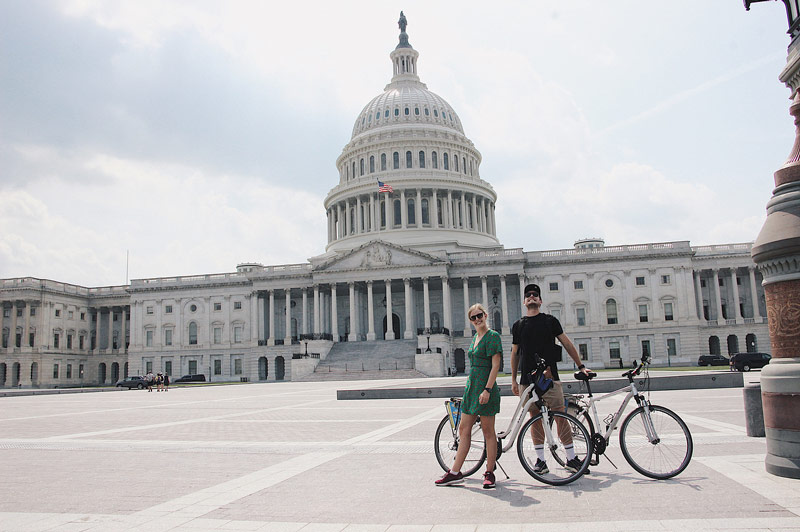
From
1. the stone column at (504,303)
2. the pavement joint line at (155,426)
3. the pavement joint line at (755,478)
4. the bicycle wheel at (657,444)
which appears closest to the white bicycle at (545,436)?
the bicycle wheel at (657,444)

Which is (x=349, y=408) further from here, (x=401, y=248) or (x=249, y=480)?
(x=401, y=248)

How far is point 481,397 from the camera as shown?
10461 mm

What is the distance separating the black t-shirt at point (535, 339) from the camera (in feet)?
36.3

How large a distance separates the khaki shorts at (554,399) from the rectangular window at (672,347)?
77695mm

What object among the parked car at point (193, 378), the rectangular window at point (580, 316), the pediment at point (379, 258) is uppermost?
the pediment at point (379, 258)

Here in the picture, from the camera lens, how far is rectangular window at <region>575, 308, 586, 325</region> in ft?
279

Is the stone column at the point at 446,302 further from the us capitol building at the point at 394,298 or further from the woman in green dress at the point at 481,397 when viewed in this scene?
the woman in green dress at the point at 481,397

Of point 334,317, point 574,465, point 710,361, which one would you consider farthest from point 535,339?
point 334,317

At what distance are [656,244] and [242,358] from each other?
54.3 meters

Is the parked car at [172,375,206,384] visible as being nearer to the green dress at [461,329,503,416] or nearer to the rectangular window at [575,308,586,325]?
the rectangular window at [575,308,586,325]

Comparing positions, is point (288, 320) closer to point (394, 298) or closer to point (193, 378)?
point (193, 378)

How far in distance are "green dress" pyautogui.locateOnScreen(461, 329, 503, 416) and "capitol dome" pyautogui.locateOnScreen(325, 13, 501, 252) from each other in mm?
85545

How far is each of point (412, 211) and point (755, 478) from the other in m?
94.9

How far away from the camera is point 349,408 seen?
27016 mm
